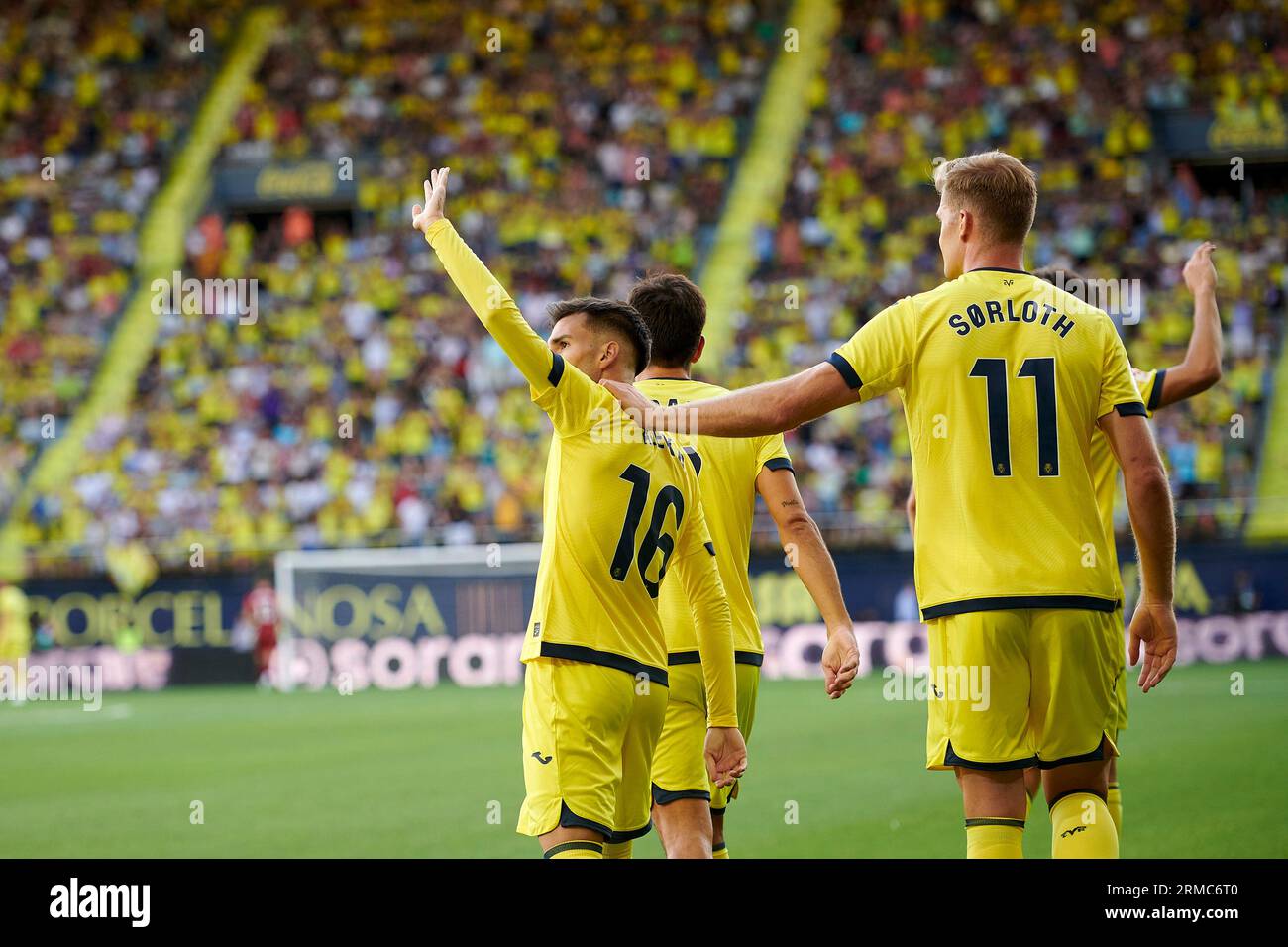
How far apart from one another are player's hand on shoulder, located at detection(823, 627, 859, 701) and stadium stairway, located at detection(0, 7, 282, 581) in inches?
746

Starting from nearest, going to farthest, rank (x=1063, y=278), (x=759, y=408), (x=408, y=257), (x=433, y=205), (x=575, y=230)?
(x=759, y=408)
(x=433, y=205)
(x=1063, y=278)
(x=575, y=230)
(x=408, y=257)

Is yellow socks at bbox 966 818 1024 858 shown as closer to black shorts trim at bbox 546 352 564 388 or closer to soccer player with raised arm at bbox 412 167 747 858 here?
soccer player with raised arm at bbox 412 167 747 858

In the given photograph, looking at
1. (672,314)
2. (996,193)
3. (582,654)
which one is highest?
(996,193)

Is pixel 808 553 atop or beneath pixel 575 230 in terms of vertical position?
beneath

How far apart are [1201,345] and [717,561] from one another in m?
1.87

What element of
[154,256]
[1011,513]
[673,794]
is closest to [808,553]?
[673,794]

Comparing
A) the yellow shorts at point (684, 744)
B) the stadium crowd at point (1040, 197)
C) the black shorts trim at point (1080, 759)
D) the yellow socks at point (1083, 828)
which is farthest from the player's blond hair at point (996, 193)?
the stadium crowd at point (1040, 197)

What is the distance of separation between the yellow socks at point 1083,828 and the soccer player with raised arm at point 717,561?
0.78 m

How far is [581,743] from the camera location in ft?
13.2

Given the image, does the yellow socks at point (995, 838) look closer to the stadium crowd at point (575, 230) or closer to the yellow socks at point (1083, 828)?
the yellow socks at point (1083, 828)

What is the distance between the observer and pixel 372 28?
2758 centimetres

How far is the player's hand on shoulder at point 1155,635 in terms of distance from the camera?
13.4ft

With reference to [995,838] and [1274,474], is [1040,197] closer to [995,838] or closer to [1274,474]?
[1274,474]
